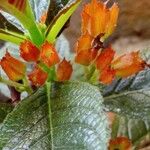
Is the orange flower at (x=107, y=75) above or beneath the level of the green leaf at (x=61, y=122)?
above

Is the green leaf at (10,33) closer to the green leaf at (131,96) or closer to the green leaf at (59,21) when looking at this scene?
the green leaf at (59,21)

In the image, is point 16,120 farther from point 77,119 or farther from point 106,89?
point 106,89

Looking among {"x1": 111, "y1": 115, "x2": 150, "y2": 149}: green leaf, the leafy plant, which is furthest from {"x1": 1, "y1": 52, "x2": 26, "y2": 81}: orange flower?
{"x1": 111, "y1": 115, "x2": 150, "y2": 149}: green leaf

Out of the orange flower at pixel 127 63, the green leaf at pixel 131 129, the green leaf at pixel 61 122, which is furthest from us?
the green leaf at pixel 131 129

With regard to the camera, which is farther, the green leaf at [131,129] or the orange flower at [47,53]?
the green leaf at [131,129]

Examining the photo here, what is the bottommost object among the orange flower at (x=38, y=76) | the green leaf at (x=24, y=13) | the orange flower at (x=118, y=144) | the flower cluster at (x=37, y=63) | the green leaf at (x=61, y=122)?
the green leaf at (x=61, y=122)

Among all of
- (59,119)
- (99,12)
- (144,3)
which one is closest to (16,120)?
(59,119)

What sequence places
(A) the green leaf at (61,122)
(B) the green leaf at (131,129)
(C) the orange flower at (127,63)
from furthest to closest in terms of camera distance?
(B) the green leaf at (131,129)
(C) the orange flower at (127,63)
(A) the green leaf at (61,122)

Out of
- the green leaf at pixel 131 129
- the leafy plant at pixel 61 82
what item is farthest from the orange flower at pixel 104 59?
the green leaf at pixel 131 129

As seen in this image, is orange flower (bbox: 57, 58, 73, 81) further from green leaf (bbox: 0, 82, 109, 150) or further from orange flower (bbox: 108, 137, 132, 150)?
orange flower (bbox: 108, 137, 132, 150)
